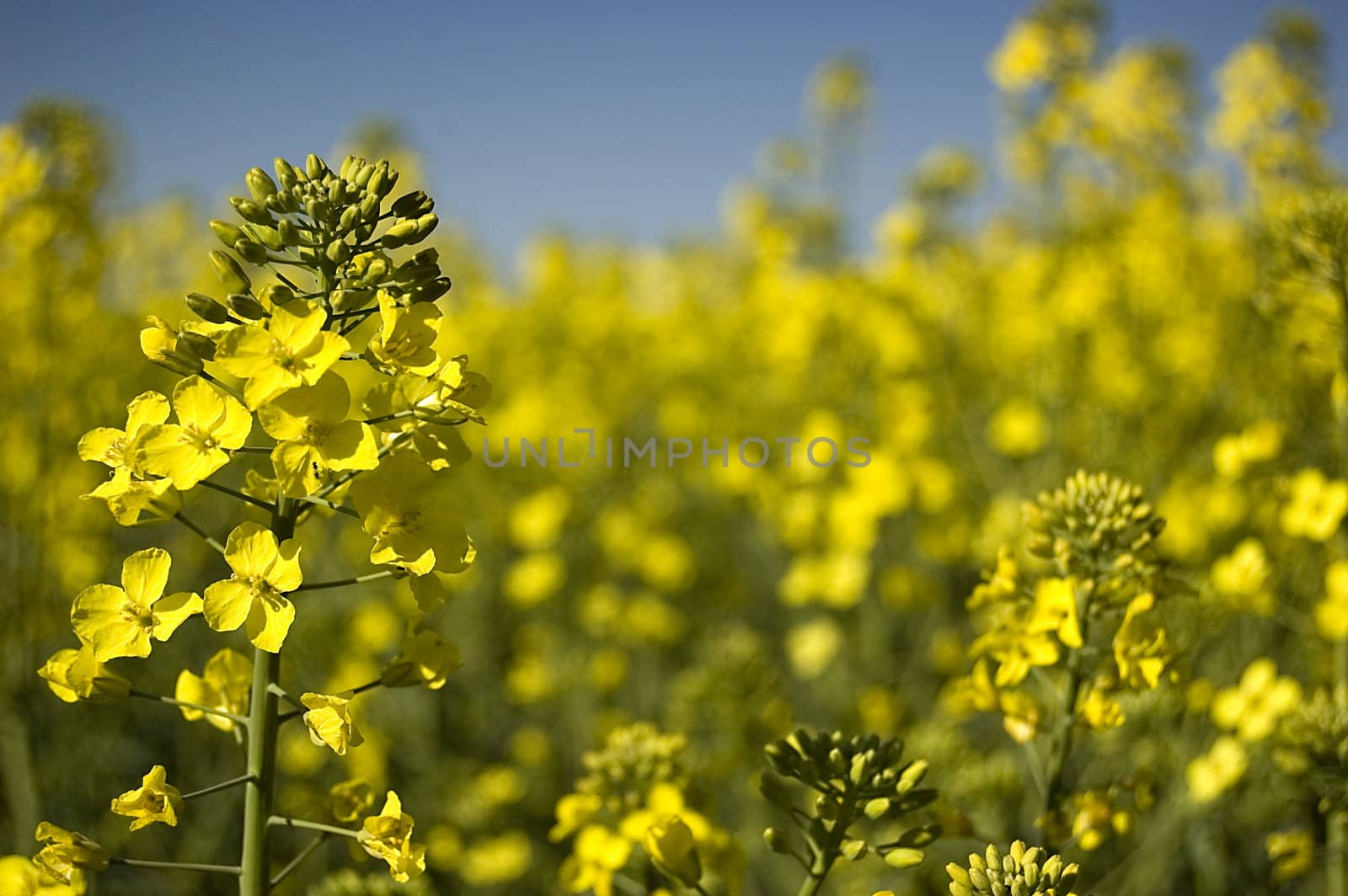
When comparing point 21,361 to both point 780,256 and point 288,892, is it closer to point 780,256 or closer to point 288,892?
point 288,892

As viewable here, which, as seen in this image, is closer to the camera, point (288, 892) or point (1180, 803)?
point (1180, 803)

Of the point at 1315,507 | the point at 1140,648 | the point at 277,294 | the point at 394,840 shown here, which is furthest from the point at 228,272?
the point at 1315,507

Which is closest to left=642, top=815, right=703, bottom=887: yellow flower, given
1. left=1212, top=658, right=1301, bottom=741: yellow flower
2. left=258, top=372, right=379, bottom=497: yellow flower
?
left=258, top=372, right=379, bottom=497: yellow flower

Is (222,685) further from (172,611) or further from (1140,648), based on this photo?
(1140,648)

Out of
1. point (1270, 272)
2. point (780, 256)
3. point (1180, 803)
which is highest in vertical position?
point (780, 256)

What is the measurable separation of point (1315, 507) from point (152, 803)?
9.94 feet

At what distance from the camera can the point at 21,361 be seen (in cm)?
454

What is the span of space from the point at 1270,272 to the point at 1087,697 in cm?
206

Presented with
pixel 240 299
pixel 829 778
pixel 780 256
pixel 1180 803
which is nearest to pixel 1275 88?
pixel 780 256

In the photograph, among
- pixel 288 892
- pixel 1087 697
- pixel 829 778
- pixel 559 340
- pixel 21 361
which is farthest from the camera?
pixel 559 340

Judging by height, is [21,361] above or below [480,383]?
above

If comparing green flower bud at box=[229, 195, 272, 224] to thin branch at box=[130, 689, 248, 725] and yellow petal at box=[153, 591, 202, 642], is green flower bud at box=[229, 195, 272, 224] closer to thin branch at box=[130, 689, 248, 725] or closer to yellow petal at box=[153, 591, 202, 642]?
yellow petal at box=[153, 591, 202, 642]

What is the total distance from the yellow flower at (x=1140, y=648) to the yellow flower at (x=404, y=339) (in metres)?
1.42

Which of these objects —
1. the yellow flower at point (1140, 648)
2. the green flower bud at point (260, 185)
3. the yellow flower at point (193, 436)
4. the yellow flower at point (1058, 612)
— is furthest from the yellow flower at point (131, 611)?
the yellow flower at point (1140, 648)
